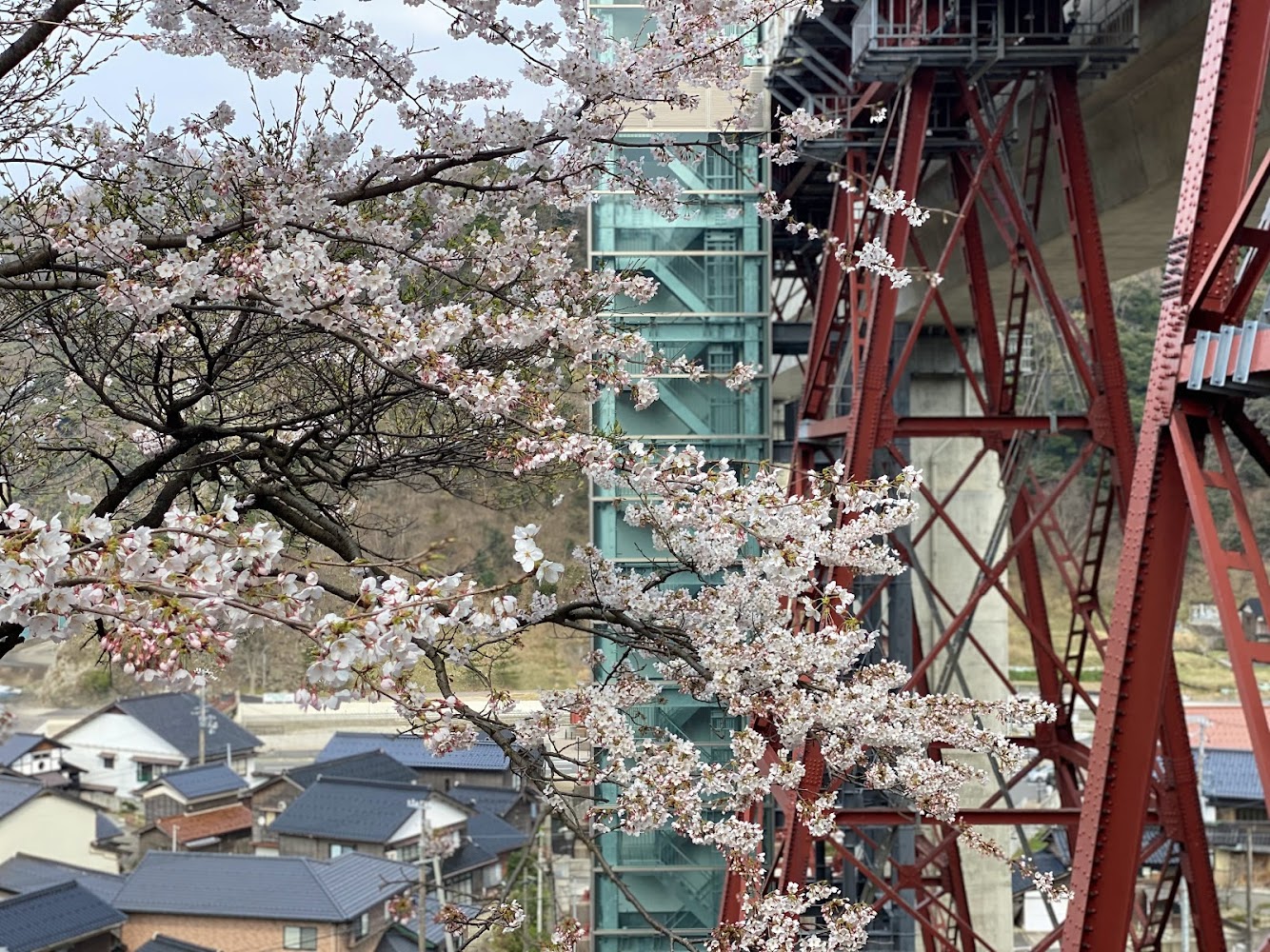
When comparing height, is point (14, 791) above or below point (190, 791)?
above

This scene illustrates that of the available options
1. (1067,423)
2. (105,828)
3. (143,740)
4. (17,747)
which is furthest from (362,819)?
(1067,423)

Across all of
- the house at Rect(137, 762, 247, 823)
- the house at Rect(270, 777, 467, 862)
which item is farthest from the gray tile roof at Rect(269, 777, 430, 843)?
the house at Rect(137, 762, 247, 823)

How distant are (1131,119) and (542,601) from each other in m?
5.53

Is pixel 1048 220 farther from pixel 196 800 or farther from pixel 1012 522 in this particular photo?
pixel 196 800

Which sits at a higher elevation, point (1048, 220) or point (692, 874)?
point (1048, 220)

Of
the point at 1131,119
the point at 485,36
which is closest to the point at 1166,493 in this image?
the point at 485,36

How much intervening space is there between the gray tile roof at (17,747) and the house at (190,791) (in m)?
3.36

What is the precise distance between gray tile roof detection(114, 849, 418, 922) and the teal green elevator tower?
22.2 ft

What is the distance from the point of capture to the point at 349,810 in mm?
21594

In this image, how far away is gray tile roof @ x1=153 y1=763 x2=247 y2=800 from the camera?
22.8m

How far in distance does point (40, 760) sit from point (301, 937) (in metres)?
11.8

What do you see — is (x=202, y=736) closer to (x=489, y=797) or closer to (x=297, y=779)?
(x=297, y=779)

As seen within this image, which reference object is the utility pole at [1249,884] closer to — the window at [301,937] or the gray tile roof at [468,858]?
the gray tile roof at [468,858]

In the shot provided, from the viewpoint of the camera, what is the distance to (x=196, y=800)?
901 inches
